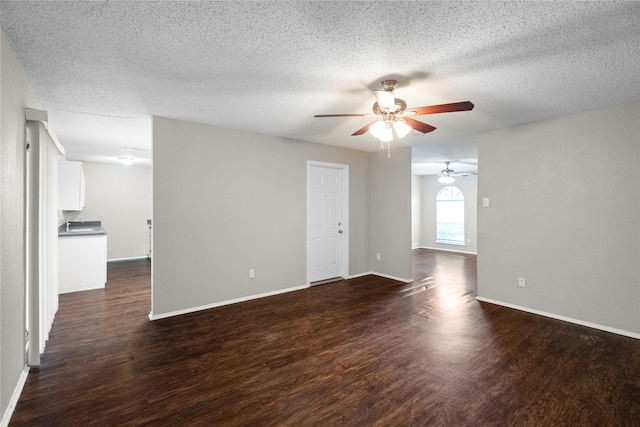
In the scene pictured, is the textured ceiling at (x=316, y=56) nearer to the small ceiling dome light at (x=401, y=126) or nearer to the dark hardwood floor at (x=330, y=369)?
the small ceiling dome light at (x=401, y=126)

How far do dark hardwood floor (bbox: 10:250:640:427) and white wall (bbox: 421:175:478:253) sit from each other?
530 cm

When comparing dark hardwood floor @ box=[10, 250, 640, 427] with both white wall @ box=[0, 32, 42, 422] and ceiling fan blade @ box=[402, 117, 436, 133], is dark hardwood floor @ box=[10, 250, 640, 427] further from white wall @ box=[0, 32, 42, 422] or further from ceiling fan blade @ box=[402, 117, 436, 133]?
ceiling fan blade @ box=[402, 117, 436, 133]

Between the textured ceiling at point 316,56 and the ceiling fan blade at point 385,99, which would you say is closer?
the textured ceiling at point 316,56

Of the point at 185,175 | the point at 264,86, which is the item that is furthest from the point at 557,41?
the point at 185,175

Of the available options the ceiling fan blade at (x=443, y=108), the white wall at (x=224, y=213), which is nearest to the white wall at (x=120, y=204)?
the white wall at (x=224, y=213)

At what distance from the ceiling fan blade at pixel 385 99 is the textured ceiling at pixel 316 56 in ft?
0.69

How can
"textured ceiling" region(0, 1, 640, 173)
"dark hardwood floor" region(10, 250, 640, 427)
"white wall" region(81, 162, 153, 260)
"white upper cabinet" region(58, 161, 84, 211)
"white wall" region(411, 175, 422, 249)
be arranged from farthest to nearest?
"white wall" region(411, 175, 422, 249) → "white wall" region(81, 162, 153, 260) → "white upper cabinet" region(58, 161, 84, 211) → "dark hardwood floor" region(10, 250, 640, 427) → "textured ceiling" region(0, 1, 640, 173)

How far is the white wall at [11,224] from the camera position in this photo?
1833 millimetres

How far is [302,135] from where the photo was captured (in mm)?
4543

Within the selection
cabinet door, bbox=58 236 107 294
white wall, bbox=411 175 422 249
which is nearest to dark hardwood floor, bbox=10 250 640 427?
cabinet door, bbox=58 236 107 294

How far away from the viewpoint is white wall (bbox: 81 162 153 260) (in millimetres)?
7153

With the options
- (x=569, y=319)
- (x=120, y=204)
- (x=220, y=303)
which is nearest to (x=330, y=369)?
(x=220, y=303)

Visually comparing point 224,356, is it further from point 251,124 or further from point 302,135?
point 302,135

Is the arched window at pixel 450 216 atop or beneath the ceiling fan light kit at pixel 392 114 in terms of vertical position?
beneath
